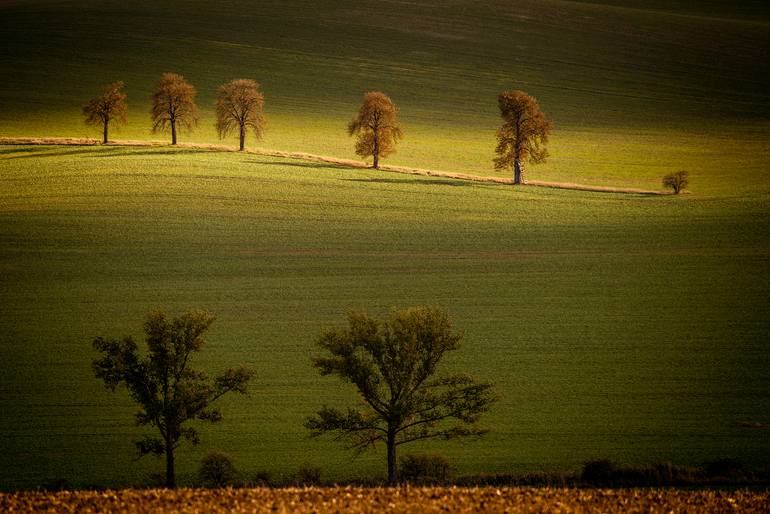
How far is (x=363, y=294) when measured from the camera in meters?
39.4

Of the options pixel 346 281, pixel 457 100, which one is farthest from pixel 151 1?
pixel 346 281

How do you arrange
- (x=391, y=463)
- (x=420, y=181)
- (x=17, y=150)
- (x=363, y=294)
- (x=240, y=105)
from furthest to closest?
(x=240, y=105), (x=17, y=150), (x=420, y=181), (x=363, y=294), (x=391, y=463)

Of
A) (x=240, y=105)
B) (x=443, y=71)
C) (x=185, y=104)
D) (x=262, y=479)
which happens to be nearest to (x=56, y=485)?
(x=262, y=479)

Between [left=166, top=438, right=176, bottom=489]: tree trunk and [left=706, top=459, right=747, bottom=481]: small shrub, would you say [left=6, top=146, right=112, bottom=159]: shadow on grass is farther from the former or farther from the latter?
[left=706, top=459, right=747, bottom=481]: small shrub

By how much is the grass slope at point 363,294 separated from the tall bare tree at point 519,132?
2984 millimetres

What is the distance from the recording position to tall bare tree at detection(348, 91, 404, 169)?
203ft

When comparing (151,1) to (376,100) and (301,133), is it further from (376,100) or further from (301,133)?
(376,100)

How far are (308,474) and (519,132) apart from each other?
4173 centimetres

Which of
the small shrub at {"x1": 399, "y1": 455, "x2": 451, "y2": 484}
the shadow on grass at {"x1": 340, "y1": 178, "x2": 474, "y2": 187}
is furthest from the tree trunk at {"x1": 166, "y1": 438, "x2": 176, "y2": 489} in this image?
the shadow on grass at {"x1": 340, "y1": 178, "x2": 474, "y2": 187}

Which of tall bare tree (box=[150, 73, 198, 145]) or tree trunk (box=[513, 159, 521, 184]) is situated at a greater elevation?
tall bare tree (box=[150, 73, 198, 145])

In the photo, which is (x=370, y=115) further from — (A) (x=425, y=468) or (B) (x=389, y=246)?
(A) (x=425, y=468)

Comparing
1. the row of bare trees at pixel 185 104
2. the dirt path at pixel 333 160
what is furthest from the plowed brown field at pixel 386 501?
the row of bare trees at pixel 185 104

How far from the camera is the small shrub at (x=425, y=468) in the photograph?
79.0ft

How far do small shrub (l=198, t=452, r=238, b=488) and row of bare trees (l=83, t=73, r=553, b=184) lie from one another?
39.9 meters
